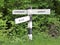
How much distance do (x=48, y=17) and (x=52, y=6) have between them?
1.96 feet

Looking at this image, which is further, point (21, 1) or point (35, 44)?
point (21, 1)

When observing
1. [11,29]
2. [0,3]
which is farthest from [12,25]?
[0,3]

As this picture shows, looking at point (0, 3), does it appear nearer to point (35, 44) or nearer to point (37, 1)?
point (37, 1)

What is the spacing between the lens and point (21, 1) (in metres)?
7.89

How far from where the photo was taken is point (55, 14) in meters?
8.25

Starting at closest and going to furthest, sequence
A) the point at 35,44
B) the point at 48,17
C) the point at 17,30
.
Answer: the point at 35,44, the point at 17,30, the point at 48,17

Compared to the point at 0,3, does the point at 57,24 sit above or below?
below

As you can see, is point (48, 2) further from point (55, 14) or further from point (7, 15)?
point (7, 15)

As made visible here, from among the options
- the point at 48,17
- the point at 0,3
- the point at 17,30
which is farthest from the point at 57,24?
the point at 0,3

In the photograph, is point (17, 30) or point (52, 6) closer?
point (17, 30)

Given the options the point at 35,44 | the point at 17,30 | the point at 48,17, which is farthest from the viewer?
the point at 48,17

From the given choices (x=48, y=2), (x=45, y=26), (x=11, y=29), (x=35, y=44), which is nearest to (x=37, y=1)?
(x=48, y=2)

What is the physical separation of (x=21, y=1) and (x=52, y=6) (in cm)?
126

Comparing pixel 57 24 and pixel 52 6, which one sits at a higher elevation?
pixel 52 6
